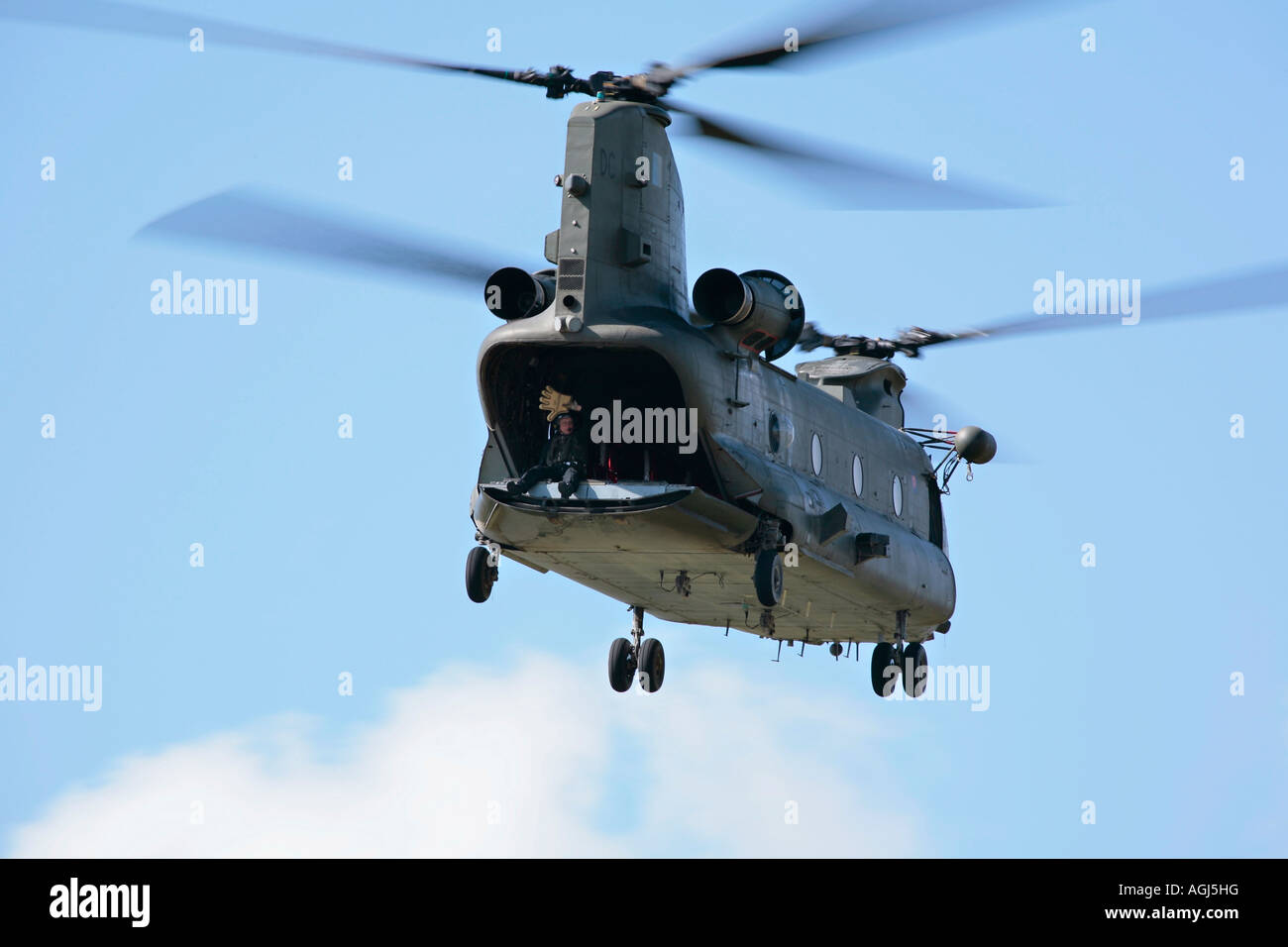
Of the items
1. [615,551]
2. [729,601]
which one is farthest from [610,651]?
[615,551]

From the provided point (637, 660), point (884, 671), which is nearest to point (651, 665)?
point (637, 660)

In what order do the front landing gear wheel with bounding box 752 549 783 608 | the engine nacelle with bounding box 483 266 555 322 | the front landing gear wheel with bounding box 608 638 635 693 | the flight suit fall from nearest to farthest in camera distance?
the flight suit
the front landing gear wheel with bounding box 752 549 783 608
the engine nacelle with bounding box 483 266 555 322
the front landing gear wheel with bounding box 608 638 635 693

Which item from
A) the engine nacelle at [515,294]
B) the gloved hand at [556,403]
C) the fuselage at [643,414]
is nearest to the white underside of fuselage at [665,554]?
the fuselage at [643,414]

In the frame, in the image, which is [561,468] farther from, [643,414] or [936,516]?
[936,516]

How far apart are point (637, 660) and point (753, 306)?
705cm

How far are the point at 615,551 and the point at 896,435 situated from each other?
27.7 feet

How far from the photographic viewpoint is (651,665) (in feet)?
116

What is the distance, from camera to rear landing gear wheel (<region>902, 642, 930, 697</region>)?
3684 cm

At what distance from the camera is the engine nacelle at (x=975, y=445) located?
37875 millimetres

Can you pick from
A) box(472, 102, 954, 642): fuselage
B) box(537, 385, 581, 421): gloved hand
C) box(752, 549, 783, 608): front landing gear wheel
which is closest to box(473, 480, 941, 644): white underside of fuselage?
box(472, 102, 954, 642): fuselage

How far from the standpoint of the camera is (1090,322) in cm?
3406

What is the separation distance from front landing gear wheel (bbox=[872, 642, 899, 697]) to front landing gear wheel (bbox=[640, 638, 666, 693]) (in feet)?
12.0

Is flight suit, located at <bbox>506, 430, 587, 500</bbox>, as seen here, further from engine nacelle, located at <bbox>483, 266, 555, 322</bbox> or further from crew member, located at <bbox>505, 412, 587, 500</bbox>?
engine nacelle, located at <bbox>483, 266, 555, 322</bbox>

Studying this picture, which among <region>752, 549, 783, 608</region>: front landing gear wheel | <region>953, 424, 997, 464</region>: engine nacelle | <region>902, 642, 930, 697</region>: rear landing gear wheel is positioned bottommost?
<region>902, 642, 930, 697</region>: rear landing gear wheel
